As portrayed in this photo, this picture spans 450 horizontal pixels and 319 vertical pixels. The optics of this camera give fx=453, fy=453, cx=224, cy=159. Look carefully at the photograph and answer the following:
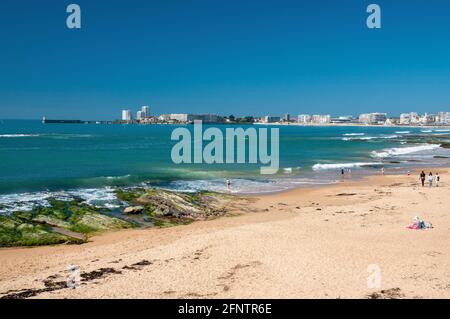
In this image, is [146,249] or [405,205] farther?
[405,205]

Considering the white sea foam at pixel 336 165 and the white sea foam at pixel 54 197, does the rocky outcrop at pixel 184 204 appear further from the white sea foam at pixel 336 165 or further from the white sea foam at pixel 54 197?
the white sea foam at pixel 336 165

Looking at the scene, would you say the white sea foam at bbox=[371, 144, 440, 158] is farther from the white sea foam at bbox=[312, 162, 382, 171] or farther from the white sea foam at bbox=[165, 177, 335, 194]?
the white sea foam at bbox=[165, 177, 335, 194]

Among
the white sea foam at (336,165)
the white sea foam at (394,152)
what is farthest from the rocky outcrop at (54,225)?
the white sea foam at (394,152)

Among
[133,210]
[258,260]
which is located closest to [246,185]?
[133,210]

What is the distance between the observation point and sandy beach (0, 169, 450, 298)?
12242mm

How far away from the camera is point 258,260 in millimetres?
14859

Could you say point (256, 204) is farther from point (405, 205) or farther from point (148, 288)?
point (148, 288)

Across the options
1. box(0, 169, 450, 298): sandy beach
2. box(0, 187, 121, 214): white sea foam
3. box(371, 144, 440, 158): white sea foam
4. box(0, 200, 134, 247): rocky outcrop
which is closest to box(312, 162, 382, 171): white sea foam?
box(371, 144, 440, 158): white sea foam

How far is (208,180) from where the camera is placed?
37.5 meters
